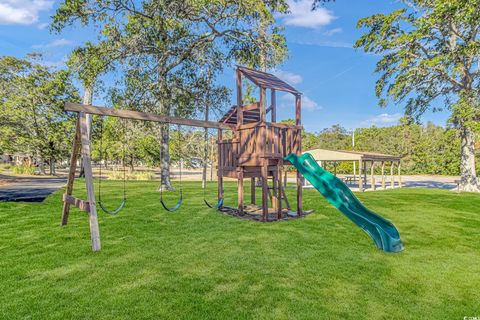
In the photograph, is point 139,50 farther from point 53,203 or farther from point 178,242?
point 178,242

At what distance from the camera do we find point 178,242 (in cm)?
577

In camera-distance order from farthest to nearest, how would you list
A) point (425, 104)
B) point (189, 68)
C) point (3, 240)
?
1. point (425, 104)
2. point (189, 68)
3. point (3, 240)

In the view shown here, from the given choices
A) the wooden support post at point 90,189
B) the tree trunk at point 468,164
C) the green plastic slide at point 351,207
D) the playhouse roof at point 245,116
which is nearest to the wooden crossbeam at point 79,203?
Result: the wooden support post at point 90,189

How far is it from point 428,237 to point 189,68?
12.9m

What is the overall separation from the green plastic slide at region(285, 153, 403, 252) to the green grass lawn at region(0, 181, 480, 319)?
1.00ft

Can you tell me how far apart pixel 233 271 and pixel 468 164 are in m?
19.3

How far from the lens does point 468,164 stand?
57.1 ft

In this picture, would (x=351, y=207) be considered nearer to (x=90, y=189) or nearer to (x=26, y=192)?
(x=90, y=189)

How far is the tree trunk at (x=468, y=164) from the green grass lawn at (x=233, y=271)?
12217mm

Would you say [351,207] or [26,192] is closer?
[351,207]

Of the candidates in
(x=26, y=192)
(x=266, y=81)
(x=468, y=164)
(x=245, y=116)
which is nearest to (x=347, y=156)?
(x=468, y=164)

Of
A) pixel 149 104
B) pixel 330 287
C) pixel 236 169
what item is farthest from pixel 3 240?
pixel 149 104

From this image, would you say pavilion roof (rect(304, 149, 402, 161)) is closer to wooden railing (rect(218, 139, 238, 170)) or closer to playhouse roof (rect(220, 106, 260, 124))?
playhouse roof (rect(220, 106, 260, 124))

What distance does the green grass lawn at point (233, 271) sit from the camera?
125 inches
